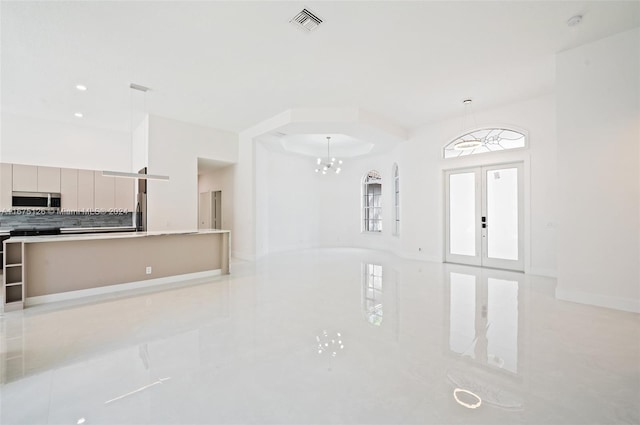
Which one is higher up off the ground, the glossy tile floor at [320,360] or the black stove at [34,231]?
the black stove at [34,231]

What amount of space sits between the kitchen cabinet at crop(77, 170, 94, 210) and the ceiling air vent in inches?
242

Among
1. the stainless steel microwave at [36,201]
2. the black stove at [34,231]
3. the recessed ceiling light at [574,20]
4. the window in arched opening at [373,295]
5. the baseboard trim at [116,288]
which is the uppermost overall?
the recessed ceiling light at [574,20]

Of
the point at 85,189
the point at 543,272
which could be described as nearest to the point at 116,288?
the point at 85,189

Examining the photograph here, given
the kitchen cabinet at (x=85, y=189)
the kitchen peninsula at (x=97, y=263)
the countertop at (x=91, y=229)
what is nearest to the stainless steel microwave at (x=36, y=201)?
the kitchen cabinet at (x=85, y=189)

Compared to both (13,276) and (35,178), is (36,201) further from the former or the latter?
(13,276)

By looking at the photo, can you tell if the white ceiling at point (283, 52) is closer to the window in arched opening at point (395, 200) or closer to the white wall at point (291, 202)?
the window in arched opening at point (395, 200)

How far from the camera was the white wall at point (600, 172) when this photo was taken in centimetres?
347

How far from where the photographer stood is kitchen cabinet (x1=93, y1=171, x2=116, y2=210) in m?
6.48

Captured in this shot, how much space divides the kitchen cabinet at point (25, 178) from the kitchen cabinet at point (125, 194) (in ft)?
4.64

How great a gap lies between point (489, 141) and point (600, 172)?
266 centimetres

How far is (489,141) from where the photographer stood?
20.0 feet

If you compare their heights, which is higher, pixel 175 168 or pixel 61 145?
pixel 61 145

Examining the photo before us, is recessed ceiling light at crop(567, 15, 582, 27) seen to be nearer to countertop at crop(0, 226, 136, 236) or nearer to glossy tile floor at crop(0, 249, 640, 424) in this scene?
glossy tile floor at crop(0, 249, 640, 424)

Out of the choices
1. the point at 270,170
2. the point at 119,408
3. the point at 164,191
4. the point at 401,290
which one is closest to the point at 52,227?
the point at 164,191
